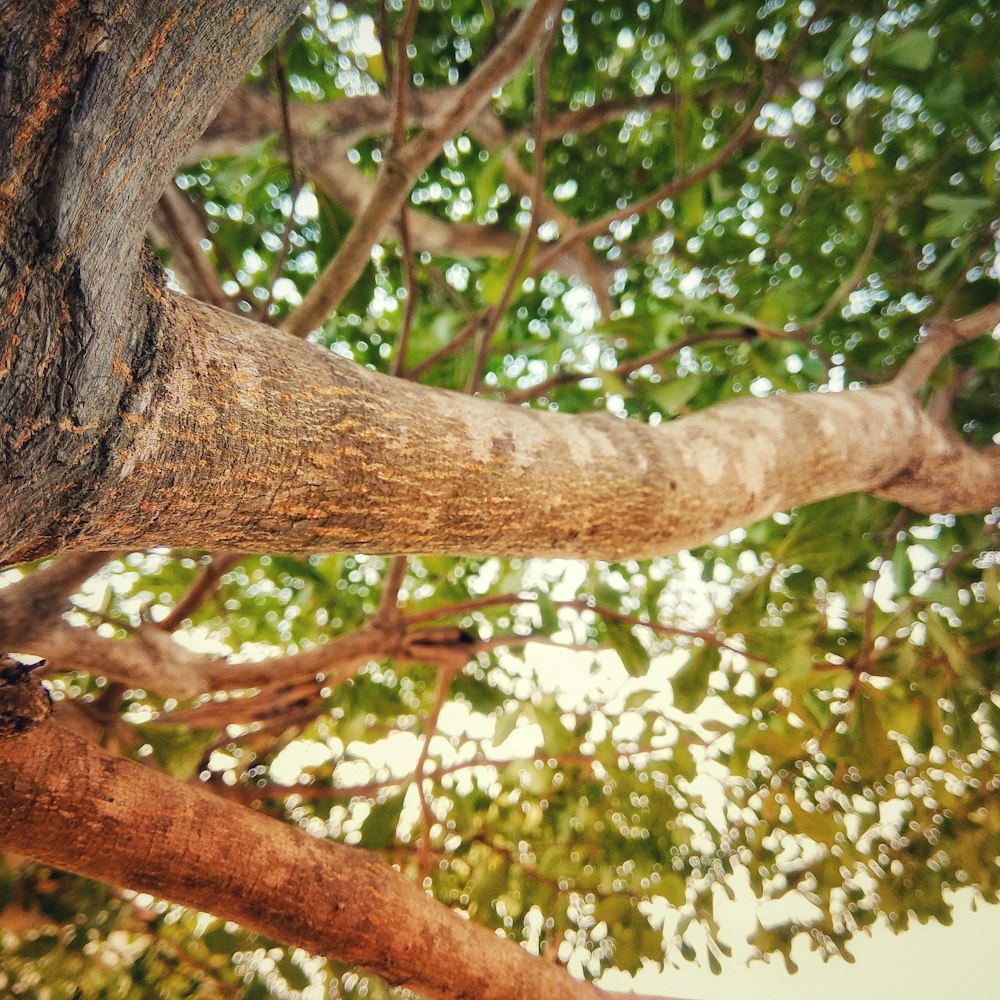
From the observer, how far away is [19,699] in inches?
31.3

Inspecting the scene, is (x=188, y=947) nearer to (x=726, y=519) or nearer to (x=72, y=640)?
(x=72, y=640)

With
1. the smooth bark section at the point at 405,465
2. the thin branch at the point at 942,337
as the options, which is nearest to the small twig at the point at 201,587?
the smooth bark section at the point at 405,465

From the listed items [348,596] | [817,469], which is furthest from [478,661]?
[817,469]

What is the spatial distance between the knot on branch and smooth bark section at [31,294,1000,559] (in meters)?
0.38

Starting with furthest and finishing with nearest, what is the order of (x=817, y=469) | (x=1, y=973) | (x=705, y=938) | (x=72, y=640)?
(x=705, y=938) < (x=1, y=973) < (x=72, y=640) < (x=817, y=469)

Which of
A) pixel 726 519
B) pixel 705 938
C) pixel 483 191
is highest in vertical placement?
pixel 483 191

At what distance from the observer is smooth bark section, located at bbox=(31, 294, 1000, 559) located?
55 centimetres

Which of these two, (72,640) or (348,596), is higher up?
(348,596)

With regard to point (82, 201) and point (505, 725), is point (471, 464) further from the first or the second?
point (505, 725)

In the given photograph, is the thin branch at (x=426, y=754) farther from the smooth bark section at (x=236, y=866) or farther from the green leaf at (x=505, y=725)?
the smooth bark section at (x=236, y=866)

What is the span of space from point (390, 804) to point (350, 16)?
2.41m

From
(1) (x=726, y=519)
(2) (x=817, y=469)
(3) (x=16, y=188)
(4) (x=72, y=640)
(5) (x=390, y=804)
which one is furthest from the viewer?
(5) (x=390, y=804)

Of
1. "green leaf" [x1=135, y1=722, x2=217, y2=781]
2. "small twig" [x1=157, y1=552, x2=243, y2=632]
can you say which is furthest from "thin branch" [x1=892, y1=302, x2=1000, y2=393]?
"green leaf" [x1=135, y1=722, x2=217, y2=781]

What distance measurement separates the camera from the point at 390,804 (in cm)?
165
